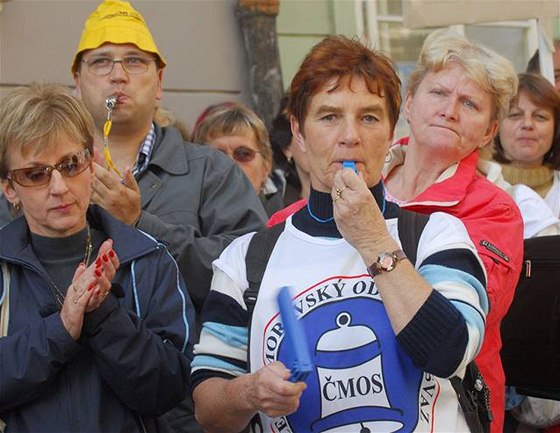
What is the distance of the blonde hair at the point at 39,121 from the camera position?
3098 mm

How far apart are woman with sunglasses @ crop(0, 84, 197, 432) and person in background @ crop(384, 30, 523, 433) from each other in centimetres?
82

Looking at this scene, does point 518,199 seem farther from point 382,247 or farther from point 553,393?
point 382,247

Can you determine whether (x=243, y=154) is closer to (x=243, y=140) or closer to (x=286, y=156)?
(x=243, y=140)

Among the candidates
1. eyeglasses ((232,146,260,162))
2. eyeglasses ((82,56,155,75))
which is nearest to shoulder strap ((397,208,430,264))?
eyeglasses ((82,56,155,75))

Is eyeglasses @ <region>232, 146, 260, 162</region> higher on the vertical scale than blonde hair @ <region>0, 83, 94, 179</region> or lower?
lower

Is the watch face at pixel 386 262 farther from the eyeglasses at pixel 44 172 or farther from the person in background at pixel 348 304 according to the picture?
the eyeglasses at pixel 44 172

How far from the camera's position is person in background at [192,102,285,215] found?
16.2ft

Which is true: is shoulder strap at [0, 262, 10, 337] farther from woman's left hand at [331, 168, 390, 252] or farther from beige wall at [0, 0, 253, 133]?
beige wall at [0, 0, 253, 133]

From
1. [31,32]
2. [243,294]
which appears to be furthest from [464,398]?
[31,32]

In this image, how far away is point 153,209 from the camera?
3.71 meters

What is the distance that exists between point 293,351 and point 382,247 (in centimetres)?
34

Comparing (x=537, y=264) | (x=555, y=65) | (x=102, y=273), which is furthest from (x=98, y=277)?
(x=555, y=65)

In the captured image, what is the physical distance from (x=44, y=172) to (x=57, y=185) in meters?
0.07

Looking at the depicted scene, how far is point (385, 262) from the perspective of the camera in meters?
2.55
